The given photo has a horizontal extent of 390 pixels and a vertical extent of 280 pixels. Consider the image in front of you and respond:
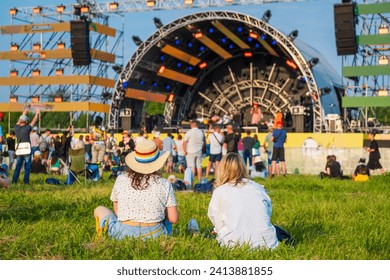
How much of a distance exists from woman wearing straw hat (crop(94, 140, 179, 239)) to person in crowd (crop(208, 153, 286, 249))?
0.40 metres

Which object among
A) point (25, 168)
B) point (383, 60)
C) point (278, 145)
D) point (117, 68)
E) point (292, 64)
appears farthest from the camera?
point (117, 68)

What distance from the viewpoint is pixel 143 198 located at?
628 cm

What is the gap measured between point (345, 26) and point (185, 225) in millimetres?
24319

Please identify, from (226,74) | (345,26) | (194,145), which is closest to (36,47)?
(226,74)

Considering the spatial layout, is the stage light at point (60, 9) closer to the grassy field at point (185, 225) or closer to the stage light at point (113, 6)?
the stage light at point (113, 6)

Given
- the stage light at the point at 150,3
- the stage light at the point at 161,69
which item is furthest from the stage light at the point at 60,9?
the stage light at the point at 161,69

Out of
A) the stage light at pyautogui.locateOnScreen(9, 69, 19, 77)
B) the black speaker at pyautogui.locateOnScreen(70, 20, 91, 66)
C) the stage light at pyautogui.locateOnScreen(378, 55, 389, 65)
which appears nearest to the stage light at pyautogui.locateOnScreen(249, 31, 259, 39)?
the stage light at pyautogui.locateOnScreen(378, 55, 389, 65)

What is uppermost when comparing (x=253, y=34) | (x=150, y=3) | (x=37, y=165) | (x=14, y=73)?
(x=150, y=3)

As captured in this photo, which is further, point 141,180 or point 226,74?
point 226,74

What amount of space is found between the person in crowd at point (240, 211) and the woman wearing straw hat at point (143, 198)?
398mm

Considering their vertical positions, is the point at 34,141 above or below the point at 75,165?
above

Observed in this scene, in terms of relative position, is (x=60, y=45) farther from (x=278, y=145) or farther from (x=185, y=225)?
(x=185, y=225)

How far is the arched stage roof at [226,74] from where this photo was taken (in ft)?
106
